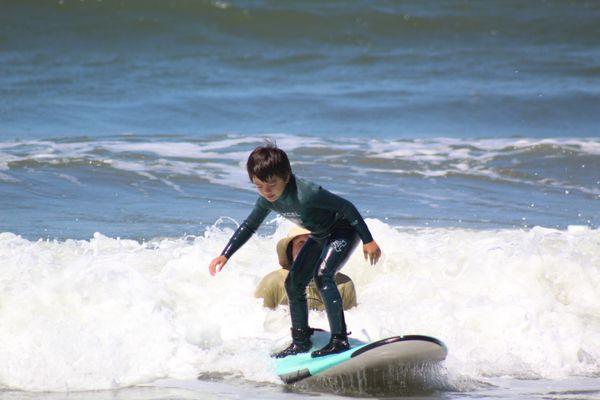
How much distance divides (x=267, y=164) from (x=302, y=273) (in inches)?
26.9

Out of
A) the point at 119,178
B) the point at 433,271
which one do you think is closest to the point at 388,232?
the point at 433,271

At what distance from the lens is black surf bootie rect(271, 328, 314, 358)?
544cm

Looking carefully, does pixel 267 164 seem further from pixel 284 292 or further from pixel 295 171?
pixel 295 171

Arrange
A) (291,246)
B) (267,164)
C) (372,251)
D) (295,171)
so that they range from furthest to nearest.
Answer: (295,171) → (291,246) → (372,251) → (267,164)

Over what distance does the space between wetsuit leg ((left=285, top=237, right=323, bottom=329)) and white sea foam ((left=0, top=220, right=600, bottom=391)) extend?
16.7 inches

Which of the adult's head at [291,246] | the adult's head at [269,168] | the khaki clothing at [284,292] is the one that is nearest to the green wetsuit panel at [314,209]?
the adult's head at [269,168]

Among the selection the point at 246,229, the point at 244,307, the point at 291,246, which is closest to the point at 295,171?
the point at 244,307

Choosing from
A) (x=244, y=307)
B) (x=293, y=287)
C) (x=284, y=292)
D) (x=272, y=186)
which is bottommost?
(x=244, y=307)

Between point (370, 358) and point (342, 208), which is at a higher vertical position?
point (342, 208)

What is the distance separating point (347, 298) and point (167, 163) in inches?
259

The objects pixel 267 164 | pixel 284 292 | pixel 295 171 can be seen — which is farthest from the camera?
pixel 295 171

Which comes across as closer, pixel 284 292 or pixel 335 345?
pixel 335 345

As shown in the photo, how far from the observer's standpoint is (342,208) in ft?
17.3

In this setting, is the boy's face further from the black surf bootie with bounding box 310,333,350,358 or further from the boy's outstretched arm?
the black surf bootie with bounding box 310,333,350,358
